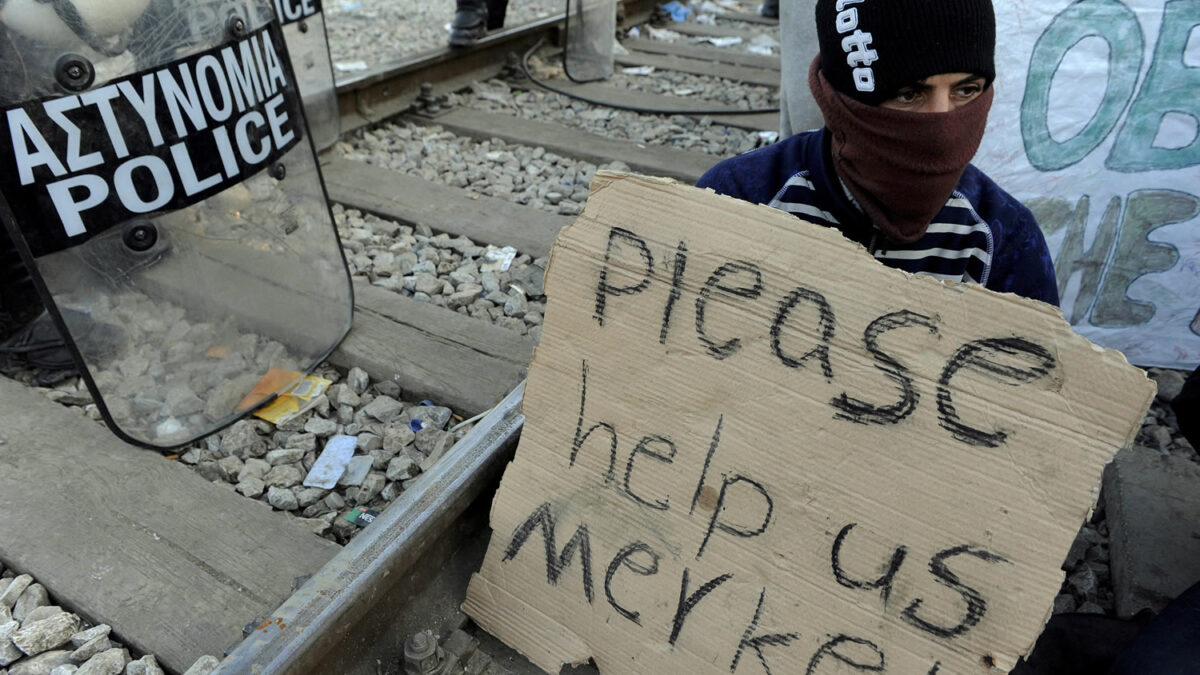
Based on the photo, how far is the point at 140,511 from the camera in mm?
1988

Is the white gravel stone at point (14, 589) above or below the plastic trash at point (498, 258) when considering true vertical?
above

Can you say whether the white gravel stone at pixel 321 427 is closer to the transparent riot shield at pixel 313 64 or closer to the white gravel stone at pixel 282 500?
the white gravel stone at pixel 282 500

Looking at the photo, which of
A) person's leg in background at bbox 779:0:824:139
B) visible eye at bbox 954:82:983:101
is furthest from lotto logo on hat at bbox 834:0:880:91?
person's leg in background at bbox 779:0:824:139

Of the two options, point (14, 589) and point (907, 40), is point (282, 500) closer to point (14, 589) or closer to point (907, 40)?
point (14, 589)

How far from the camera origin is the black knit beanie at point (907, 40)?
1378 millimetres

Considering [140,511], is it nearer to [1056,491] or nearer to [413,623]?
[413,623]

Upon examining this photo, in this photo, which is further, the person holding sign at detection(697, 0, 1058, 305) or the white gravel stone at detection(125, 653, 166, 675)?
the white gravel stone at detection(125, 653, 166, 675)

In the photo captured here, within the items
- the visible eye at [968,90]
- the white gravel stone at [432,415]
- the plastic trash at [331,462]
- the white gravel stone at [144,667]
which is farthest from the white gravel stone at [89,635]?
the visible eye at [968,90]

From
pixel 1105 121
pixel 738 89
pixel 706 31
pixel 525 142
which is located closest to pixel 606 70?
pixel 738 89

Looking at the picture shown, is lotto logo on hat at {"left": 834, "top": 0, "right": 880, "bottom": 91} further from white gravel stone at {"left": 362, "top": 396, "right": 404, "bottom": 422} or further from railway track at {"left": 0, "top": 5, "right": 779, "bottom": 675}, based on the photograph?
white gravel stone at {"left": 362, "top": 396, "right": 404, "bottom": 422}

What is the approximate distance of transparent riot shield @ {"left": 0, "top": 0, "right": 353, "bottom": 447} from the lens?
174 cm

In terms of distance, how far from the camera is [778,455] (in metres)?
1.28

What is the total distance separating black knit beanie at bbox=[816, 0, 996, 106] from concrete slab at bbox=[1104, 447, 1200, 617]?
4.21ft

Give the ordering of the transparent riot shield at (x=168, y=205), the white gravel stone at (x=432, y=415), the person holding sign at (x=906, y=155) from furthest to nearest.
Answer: the white gravel stone at (x=432, y=415) → the transparent riot shield at (x=168, y=205) → the person holding sign at (x=906, y=155)
